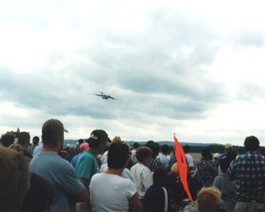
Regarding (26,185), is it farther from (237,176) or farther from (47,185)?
(237,176)

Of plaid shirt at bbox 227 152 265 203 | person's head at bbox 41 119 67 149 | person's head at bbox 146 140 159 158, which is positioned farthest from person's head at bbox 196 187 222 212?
person's head at bbox 146 140 159 158

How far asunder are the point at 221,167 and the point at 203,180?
7.57 feet

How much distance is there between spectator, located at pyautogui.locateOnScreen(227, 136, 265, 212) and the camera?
7.86 meters

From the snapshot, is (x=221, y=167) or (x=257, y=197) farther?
(x=221, y=167)

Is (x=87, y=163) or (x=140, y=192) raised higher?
(x=87, y=163)

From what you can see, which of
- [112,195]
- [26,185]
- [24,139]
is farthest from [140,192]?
[26,185]

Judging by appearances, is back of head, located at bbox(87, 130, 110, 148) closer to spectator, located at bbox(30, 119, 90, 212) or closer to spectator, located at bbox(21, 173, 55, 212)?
spectator, located at bbox(30, 119, 90, 212)

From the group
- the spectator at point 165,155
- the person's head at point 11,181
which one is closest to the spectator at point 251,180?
the spectator at point 165,155

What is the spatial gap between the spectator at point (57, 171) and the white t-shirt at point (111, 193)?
0.21m

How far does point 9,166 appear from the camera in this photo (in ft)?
7.22

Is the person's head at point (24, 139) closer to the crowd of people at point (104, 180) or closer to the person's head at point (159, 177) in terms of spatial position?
the crowd of people at point (104, 180)

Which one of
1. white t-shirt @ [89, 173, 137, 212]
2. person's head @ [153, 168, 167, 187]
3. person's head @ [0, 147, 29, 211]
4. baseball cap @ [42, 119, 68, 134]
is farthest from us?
person's head @ [153, 168, 167, 187]

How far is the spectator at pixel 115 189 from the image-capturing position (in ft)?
16.3

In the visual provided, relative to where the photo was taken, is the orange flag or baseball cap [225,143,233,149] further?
baseball cap [225,143,233,149]
